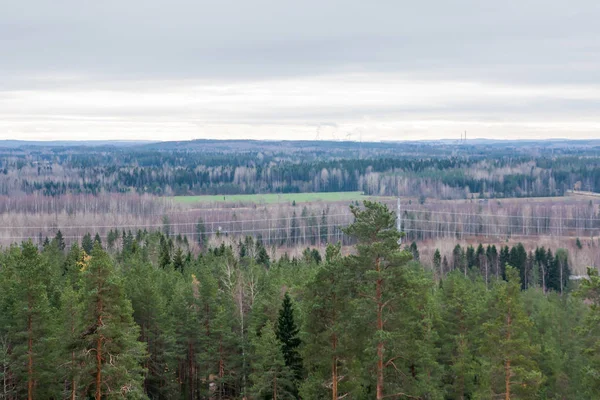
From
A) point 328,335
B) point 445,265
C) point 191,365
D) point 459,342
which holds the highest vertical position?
point 328,335

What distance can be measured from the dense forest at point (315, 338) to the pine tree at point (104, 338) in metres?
0.05

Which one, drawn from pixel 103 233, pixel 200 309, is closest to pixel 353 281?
pixel 200 309

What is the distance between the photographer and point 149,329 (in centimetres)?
3612

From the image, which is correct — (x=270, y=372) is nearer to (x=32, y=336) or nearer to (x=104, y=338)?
(x=104, y=338)

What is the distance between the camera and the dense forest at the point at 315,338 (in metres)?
23.9

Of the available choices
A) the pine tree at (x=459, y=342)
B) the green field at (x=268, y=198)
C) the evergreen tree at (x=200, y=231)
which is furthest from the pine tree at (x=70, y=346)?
the green field at (x=268, y=198)

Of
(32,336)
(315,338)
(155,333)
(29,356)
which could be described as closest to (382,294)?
(315,338)

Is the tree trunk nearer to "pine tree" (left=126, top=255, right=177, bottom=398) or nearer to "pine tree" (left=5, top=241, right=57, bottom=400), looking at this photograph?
"pine tree" (left=5, top=241, right=57, bottom=400)

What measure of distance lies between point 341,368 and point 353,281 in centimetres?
382

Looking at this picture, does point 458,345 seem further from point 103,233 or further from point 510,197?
point 510,197

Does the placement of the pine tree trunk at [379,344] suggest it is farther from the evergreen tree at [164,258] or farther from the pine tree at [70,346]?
the evergreen tree at [164,258]

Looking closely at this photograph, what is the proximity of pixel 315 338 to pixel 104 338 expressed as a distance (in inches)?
276

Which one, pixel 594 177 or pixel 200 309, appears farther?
pixel 594 177

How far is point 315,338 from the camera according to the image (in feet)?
86.8
